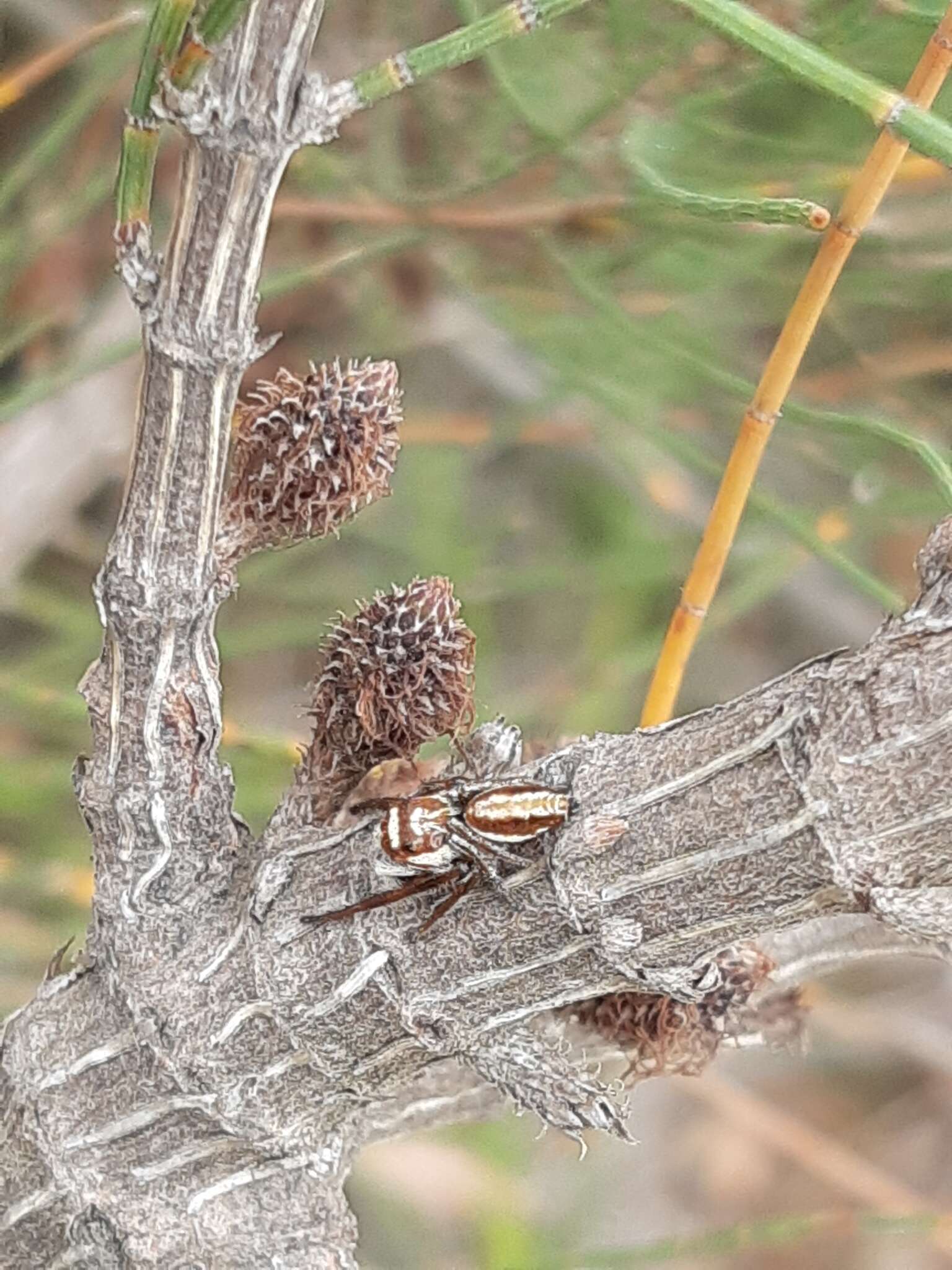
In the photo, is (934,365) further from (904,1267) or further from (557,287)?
(904,1267)

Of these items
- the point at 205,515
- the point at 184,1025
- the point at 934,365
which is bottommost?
the point at 184,1025

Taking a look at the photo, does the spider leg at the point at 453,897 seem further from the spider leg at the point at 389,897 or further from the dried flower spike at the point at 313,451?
the dried flower spike at the point at 313,451

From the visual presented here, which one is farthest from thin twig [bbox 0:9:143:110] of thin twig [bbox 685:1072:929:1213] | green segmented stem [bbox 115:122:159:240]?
thin twig [bbox 685:1072:929:1213]

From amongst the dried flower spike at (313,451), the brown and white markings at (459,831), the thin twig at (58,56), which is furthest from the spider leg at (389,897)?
the thin twig at (58,56)

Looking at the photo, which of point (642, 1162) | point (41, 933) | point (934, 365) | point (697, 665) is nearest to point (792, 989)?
point (934, 365)

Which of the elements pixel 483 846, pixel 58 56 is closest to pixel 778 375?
pixel 483 846

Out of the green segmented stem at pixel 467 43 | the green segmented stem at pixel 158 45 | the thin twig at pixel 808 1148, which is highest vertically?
the thin twig at pixel 808 1148

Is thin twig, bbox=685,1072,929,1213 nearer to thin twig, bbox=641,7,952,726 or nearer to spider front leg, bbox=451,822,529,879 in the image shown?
thin twig, bbox=641,7,952,726
